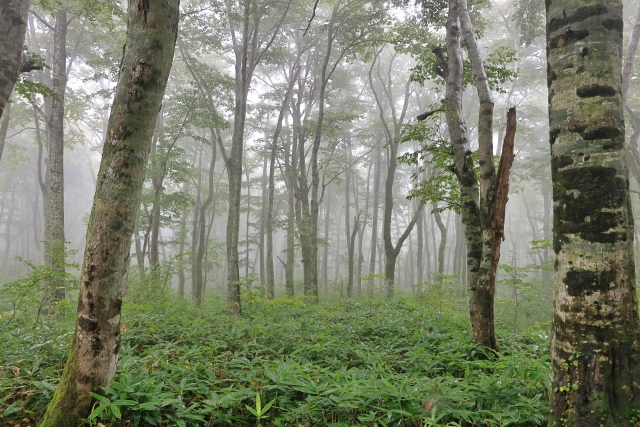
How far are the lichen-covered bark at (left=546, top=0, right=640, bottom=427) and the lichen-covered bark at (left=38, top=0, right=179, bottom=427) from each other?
3.12 meters

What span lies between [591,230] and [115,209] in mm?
3387

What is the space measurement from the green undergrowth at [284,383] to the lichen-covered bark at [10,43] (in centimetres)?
371

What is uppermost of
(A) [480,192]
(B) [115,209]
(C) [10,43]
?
(C) [10,43]

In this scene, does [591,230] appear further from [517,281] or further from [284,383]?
[517,281]

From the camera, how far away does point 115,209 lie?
8.86 ft

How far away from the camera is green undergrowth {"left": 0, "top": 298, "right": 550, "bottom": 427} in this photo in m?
2.76

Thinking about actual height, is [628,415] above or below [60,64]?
below

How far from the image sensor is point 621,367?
214cm

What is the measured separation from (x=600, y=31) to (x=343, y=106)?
62.4 ft

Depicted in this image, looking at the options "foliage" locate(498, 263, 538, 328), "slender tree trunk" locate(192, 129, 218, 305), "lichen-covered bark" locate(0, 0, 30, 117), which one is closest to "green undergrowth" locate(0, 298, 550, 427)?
"foliage" locate(498, 263, 538, 328)

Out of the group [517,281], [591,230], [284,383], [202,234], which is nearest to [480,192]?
[591,230]

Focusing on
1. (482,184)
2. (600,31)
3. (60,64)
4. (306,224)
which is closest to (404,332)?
(482,184)

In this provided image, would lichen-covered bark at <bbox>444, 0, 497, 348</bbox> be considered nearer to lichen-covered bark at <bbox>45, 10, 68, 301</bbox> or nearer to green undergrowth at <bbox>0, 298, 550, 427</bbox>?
green undergrowth at <bbox>0, 298, 550, 427</bbox>

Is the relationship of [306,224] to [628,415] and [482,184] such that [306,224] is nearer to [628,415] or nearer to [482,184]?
[482,184]
